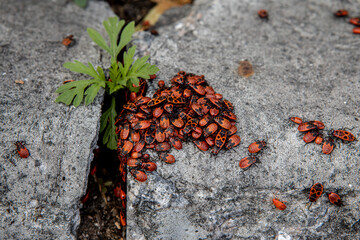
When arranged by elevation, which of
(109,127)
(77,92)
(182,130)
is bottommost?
(109,127)

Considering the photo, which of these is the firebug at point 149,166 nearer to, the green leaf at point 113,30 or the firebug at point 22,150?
the firebug at point 22,150

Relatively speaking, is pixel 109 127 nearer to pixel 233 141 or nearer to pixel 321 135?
pixel 233 141

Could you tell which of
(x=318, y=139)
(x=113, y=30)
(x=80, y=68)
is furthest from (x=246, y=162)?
(x=113, y=30)

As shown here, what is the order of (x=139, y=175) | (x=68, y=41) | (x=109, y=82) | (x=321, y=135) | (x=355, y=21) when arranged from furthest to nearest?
(x=355, y=21)
(x=68, y=41)
(x=109, y=82)
(x=321, y=135)
(x=139, y=175)

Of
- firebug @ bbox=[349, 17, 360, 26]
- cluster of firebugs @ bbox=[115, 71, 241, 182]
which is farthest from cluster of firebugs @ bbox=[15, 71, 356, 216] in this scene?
firebug @ bbox=[349, 17, 360, 26]

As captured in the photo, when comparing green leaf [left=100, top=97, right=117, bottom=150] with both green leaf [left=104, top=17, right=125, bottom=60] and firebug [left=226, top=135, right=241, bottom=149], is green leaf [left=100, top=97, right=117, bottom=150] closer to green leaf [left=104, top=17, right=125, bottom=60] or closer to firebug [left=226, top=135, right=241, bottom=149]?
green leaf [left=104, top=17, right=125, bottom=60]

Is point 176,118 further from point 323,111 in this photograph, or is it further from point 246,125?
point 323,111

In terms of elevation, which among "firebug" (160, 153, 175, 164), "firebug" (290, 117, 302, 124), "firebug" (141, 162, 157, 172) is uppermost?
"firebug" (290, 117, 302, 124)
